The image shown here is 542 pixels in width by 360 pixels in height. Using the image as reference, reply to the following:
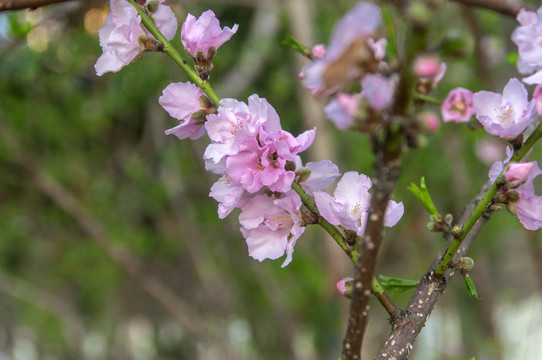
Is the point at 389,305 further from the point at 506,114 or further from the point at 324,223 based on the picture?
the point at 506,114

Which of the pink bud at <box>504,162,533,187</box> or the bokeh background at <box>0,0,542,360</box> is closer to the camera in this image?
the pink bud at <box>504,162,533,187</box>

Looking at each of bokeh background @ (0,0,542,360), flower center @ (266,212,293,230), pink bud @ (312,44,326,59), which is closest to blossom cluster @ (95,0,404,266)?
flower center @ (266,212,293,230)

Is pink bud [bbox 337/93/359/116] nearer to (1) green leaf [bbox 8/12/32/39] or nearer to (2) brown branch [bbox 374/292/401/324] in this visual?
(2) brown branch [bbox 374/292/401/324]

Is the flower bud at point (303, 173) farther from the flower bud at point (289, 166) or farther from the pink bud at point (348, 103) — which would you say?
the pink bud at point (348, 103)

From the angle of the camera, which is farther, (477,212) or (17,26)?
(17,26)

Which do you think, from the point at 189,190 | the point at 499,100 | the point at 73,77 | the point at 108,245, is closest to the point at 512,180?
the point at 499,100

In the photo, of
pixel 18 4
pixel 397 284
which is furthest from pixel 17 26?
pixel 397 284

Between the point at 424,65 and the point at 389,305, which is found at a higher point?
the point at 424,65

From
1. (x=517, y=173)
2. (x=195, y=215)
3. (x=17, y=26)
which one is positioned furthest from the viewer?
(x=195, y=215)
